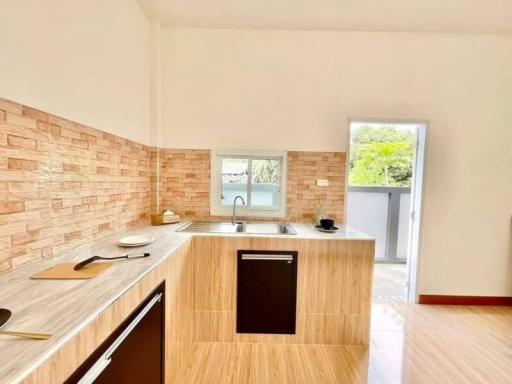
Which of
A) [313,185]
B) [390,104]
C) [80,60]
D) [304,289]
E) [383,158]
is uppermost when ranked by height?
[390,104]

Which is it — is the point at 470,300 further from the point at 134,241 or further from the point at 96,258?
the point at 96,258

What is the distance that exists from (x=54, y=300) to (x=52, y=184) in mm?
712

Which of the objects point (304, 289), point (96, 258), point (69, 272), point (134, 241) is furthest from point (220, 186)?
point (69, 272)

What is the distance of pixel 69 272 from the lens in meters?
1.13

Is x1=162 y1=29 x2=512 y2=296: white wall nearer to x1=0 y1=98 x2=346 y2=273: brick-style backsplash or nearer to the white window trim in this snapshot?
the white window trim

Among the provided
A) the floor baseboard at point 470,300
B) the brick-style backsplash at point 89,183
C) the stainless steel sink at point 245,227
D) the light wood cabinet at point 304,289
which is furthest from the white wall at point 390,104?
the light wood cabinet at point 304,289

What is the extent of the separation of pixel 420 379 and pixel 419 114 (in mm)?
2427

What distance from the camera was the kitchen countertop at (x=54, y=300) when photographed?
1.97 feet

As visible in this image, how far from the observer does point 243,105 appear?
8.61 ft

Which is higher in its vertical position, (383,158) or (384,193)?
(383,158)

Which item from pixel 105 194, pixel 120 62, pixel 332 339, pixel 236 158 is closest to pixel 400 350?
pixel 332 339

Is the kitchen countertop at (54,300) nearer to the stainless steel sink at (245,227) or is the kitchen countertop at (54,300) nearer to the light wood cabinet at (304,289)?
the light wood cabinet at (304,289)

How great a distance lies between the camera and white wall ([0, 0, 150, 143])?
1.12 m

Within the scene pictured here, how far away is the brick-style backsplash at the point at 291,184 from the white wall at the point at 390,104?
5.7 inches
